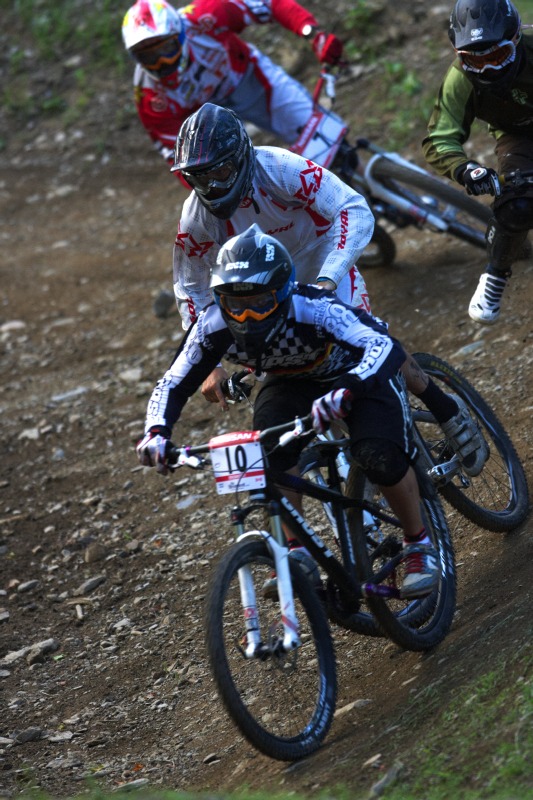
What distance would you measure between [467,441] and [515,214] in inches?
55.6

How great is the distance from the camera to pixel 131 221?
37.7ft

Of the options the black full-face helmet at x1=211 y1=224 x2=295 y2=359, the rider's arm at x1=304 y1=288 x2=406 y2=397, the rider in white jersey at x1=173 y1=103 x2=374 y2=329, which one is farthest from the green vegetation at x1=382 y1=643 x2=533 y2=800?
the rider in white jersey at x1=173 y1=103 x2=374 y2=329

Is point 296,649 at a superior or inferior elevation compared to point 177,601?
superior

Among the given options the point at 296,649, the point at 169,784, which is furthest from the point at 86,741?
the point at 296,649

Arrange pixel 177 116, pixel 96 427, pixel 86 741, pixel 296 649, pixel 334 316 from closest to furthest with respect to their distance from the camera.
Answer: pixel 296 649 → pixel 334 316 → pixel 86 741 → pixel 177 116 → pixel 96 427

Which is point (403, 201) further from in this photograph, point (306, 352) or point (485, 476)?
point (306, 352)

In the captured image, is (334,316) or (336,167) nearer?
(334,316)

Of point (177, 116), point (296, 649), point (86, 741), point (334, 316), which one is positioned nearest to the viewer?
point (296, 649)

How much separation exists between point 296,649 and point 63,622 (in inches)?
94.5

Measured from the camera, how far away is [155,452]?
400cm

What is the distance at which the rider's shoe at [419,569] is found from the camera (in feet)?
14.0

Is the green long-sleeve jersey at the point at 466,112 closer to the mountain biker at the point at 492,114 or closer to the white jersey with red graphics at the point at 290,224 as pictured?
the mountain biker at the point at 492,114

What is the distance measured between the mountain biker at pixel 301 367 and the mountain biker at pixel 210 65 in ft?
11.5

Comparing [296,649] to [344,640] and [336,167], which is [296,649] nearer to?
[344,640]
